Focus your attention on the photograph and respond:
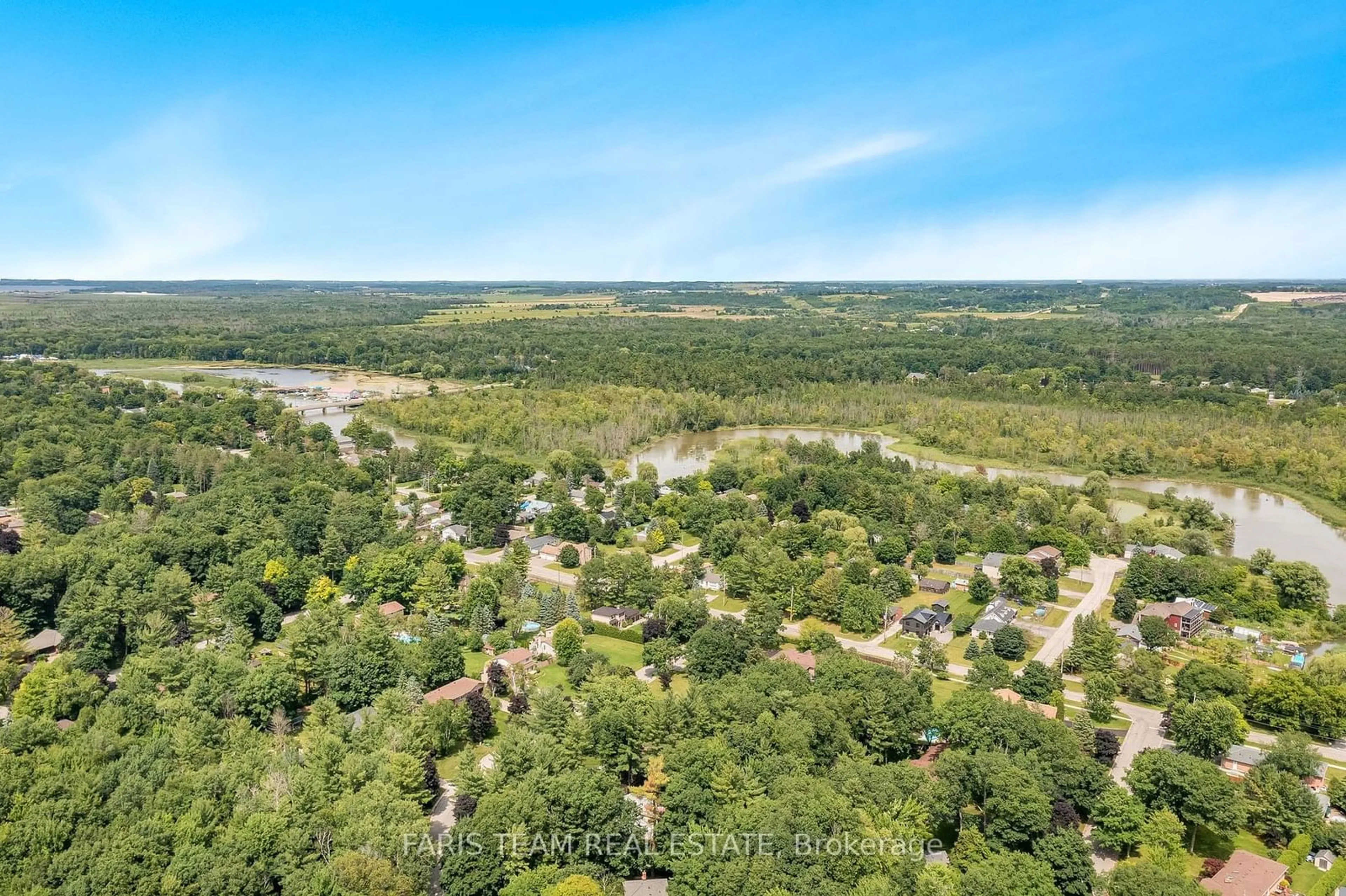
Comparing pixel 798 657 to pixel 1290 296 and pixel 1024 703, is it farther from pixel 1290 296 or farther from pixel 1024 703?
pixel 1290 296

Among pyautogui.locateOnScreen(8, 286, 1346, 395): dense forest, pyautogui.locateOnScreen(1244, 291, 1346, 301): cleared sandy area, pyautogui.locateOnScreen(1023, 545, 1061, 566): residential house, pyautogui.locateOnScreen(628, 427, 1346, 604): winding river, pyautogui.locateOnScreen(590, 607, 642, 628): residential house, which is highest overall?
pyautogui.locateOnScreen(1244, 291, 1346, 301): cleared sandy area

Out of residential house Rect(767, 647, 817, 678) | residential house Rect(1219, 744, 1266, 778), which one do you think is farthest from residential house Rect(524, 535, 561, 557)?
residential house Rect(1219, 744, 1266, 778)

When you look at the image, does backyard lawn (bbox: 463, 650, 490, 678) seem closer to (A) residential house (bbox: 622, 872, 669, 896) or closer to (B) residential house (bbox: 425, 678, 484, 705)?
(B) residential house (bbox: 425, 678, 484, 705)

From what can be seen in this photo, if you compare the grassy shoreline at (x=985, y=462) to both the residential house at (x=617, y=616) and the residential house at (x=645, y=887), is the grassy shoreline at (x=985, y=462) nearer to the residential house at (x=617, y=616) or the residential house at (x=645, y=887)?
the residential house at (x=617, y=616)

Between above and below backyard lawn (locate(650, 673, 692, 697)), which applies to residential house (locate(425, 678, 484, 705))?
above

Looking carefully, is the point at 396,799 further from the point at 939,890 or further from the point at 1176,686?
the point at 1176,686

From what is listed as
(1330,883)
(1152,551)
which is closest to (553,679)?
(1330,883)
